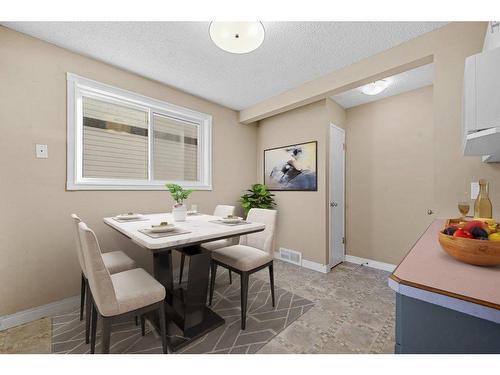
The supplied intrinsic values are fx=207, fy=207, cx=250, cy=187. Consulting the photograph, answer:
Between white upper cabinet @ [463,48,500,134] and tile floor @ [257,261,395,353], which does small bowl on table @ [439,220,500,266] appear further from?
tile floor @ [257,261,395,353]

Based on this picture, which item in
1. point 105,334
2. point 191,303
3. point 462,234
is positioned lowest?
point 191,303

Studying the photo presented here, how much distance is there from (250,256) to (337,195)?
1972mm

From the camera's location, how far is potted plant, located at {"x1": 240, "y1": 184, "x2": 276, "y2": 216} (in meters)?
3.47

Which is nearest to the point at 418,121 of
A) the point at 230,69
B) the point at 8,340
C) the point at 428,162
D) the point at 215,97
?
the point at 428,162

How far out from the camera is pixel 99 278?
3.73ft

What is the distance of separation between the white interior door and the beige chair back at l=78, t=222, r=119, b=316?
2.73 m

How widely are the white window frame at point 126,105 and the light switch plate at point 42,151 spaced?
15cm

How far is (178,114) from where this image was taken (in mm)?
2910

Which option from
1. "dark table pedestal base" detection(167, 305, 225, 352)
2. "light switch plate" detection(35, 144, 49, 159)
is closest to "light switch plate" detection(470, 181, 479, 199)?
"dark table pedestal base" detection(167, 305, 225, 352)

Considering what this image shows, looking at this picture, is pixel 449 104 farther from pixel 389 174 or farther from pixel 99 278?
pixel 99 278

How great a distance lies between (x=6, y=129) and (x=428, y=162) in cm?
448

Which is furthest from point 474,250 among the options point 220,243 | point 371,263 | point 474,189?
point 371,263

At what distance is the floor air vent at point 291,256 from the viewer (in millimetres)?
3220
